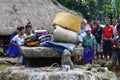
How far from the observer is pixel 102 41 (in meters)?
15.3

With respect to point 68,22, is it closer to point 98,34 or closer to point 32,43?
point 32,43

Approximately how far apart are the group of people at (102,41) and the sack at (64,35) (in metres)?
4.47

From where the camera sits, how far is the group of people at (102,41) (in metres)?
12.9

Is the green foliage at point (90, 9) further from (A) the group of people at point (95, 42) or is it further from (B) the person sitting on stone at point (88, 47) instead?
(B) the person sitting on stone at point (88, 47)

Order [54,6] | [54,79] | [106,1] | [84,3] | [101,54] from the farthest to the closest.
→ [106,1] → [84,3] → [54,6] → [101,54] → [54,79]

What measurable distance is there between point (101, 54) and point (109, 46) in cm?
86

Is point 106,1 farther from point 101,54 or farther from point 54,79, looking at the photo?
point 54,79

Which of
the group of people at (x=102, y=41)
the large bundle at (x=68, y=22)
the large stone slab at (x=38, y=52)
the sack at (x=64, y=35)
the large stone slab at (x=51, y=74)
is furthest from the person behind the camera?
the group of people at (x=102, y=41)

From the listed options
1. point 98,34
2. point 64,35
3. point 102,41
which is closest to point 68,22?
point 64,35

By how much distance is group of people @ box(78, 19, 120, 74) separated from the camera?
12.9 metres

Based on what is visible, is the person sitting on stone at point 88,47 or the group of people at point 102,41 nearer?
the group of people at point 102,41

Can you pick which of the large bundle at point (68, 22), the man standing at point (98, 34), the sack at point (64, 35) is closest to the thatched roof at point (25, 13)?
the man standing at point (98, 34)

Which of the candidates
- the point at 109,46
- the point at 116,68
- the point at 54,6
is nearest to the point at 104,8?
the point at 54,6

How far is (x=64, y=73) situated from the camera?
7.30m
